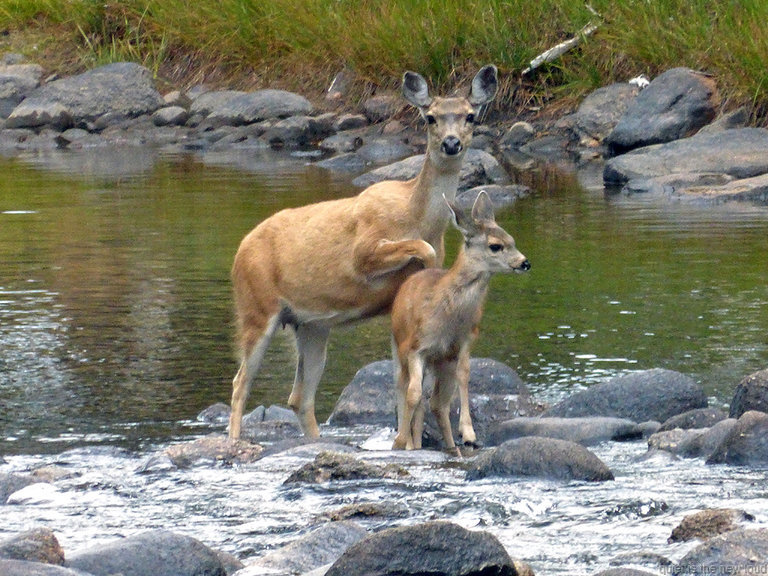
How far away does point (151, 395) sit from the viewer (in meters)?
9.42

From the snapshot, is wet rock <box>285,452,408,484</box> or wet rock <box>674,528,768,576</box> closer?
wet rock <box>674,528,768,576</box>

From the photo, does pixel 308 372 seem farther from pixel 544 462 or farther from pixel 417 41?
pixel 417 41

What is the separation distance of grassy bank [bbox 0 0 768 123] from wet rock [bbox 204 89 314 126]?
100 centimetres

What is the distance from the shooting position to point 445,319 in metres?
8.10

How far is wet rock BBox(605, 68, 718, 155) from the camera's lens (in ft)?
69.8

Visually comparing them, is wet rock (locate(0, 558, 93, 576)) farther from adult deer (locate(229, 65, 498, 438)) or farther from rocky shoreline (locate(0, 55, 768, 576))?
adult deer (locate(229, 65, 498, 438))

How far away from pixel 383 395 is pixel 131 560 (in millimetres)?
3469

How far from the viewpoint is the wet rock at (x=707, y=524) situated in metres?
6.04

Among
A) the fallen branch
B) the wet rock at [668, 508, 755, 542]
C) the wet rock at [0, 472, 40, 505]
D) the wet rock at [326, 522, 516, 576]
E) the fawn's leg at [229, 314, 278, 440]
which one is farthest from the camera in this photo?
the fallen branch

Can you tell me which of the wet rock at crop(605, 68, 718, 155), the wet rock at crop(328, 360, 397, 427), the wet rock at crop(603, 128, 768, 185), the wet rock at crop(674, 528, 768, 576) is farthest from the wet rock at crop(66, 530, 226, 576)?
the wet rock at crop(605, 68, 718, 155)

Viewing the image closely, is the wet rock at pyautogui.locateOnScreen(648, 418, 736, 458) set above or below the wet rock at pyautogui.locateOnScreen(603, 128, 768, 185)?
below

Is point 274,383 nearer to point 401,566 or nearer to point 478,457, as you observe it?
point 478,457

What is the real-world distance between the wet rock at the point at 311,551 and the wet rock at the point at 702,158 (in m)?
13.1

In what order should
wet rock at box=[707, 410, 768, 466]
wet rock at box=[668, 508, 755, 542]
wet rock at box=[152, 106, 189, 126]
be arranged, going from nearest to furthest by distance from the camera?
wet rock at box=[668, 508, 755, 542], wet rock at box=[707, 410, 768, 466], wet rock at box=[152, 106, 189, 126]
